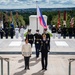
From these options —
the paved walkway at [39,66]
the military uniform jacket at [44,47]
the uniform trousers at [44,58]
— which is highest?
the military uniform jacket at [44,47]

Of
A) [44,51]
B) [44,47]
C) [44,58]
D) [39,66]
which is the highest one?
[44,47]

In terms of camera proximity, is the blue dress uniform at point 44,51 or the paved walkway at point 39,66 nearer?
the paved walkway at point 39,66

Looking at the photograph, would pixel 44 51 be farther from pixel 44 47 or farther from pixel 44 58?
pixel 44 58

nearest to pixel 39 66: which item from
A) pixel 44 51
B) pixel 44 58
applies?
pixel 44 58

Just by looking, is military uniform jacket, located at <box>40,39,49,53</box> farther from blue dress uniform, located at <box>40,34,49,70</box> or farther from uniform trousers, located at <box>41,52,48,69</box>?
uniform trousers, located at <box>41,52,48,69</box>

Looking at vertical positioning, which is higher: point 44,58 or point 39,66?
point 44,58

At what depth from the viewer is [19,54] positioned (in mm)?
16266

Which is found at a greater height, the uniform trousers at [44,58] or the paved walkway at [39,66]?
the uniform trousers at [44,58]

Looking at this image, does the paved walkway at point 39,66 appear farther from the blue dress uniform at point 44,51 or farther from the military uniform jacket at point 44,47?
A: the military uniform jacket at point 44,47

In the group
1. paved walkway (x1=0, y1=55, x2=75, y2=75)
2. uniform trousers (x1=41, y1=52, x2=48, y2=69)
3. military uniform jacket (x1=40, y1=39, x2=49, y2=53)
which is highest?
military uniform jacket (x1=40, y1=39, x2=49, y2=53)

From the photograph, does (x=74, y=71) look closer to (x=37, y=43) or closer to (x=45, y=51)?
(x=45, y=51)

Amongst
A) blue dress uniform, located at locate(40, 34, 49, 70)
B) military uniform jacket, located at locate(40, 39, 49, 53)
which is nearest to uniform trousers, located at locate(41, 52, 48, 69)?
blue dress uniform, located at locate(40, 34, 49, 70)

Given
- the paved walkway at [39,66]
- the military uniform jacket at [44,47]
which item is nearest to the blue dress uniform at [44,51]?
the military uniform jacket at [44,47]

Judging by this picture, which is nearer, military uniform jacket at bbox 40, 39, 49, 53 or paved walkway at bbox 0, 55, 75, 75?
paved walkway at bbox 0, 55, 75, 75
